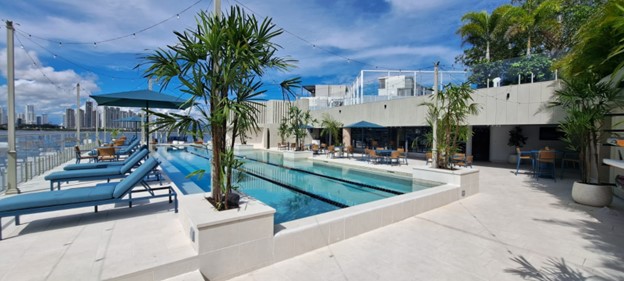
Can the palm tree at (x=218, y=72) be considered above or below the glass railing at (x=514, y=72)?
below

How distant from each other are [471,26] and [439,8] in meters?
5.97

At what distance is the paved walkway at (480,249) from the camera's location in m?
3.24

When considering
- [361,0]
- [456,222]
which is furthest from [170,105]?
[361,0]

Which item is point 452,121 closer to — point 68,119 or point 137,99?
point 137,99

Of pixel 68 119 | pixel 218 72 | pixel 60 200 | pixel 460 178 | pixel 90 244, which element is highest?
pixel 68 119

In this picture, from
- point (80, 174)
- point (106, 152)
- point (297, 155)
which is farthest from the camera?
point (297, 155)

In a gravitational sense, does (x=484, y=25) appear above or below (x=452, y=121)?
above

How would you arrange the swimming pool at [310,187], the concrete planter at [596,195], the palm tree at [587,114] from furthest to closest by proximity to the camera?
the swimming pool at [310,187], the palm tree at [587,114], the concrete planter at [596,195]

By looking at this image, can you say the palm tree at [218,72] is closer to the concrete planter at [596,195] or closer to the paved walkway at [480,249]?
the paved walkway at [480,249]

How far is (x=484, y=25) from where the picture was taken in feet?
61.4

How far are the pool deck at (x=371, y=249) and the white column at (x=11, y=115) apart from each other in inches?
100

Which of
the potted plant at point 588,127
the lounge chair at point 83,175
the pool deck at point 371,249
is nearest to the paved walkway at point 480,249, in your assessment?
the pool deck at point 371,249

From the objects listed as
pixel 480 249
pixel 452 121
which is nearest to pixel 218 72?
pixel 480 249

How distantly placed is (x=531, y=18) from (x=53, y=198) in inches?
886
